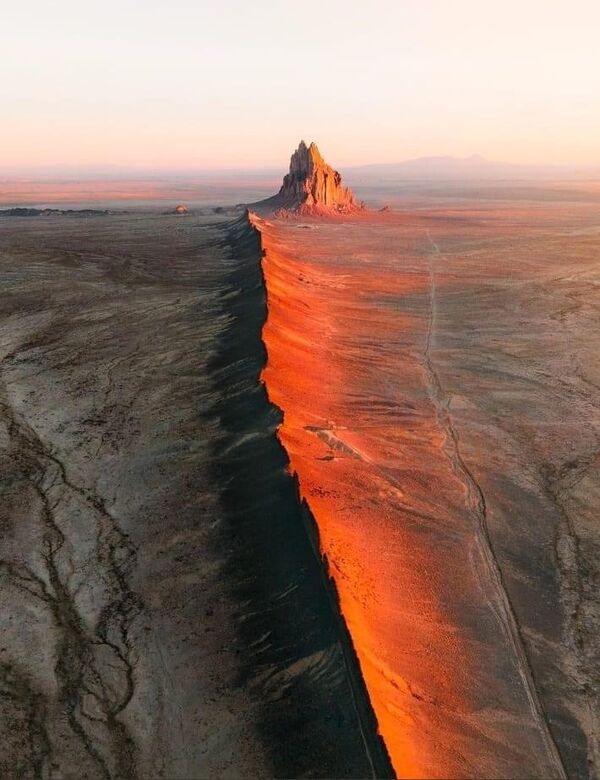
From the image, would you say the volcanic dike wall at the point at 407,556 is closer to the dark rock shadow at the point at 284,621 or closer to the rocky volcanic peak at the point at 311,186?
the dark rock shadow at the point at 284,621

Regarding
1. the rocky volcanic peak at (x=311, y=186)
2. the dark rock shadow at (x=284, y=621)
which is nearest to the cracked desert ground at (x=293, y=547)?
the dark rock shadow at (x=284, y=621)

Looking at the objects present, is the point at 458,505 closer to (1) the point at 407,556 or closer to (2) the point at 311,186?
(1) the point at 407,556

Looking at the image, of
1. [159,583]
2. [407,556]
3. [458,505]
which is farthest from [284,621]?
[458,505]

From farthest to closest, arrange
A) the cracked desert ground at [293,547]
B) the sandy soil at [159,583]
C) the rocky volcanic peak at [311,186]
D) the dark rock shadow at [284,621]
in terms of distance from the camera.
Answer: the rocky volcanic peak at [311,186]
the cracked desert ground at [293,547]
the sandy soil at [159,583]
the dark rock shadow at [284,621]

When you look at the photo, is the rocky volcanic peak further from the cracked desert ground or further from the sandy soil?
the sandy soil

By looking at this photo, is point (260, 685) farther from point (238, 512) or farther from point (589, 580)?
point (589, 580)

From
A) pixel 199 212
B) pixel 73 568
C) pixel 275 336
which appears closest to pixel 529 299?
pixel 275 336
